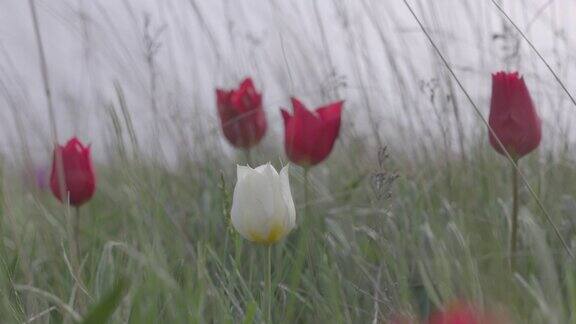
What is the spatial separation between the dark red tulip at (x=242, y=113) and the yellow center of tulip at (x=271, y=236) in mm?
661

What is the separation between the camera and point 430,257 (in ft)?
4.06

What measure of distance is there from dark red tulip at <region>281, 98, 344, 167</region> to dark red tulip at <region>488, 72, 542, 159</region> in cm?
24

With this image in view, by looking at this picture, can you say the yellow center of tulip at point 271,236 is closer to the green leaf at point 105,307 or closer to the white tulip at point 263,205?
the white tulip at point 263,205

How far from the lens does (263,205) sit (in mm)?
882

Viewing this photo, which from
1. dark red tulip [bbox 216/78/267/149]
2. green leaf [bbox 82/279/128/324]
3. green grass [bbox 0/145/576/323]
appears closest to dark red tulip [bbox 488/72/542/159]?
green grass [bbox 0/145/576/323]

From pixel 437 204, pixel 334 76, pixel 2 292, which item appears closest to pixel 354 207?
pixel 437 204

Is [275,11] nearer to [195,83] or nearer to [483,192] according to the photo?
[195,83]

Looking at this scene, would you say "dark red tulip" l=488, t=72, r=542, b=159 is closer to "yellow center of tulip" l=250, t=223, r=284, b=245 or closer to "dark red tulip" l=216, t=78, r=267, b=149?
"yellow center of tulip" l=250, t=223, r=284, b=245

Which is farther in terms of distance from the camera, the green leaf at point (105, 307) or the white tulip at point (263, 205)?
the white tulip at point (263, 205)

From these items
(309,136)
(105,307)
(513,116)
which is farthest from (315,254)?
(105,307)

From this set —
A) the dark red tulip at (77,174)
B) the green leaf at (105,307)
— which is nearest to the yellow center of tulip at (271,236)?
the green leaf at (105,307)

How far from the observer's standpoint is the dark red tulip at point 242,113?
1554 millimetres

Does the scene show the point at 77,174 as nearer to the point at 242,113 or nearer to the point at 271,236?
the point at 242,113

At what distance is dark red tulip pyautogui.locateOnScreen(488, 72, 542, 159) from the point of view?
1.11 metres
